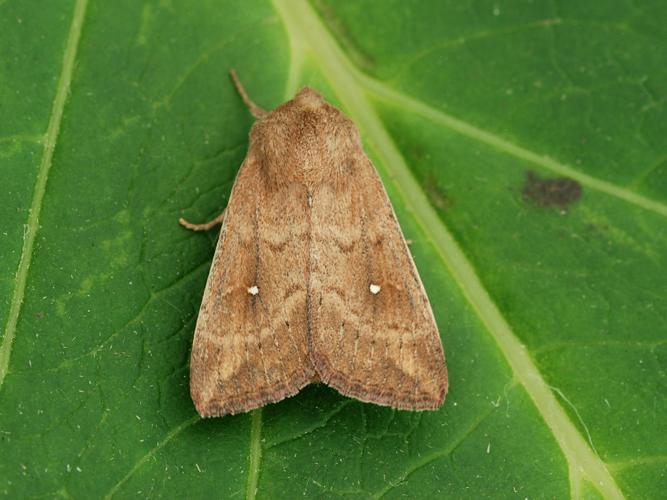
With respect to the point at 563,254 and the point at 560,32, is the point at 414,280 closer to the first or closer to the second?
the point at 563,254

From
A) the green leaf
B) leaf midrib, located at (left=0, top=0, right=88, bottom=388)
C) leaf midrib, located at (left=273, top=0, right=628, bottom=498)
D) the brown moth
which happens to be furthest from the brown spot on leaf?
leaf midrib, located at (left=0, top=0, right=88, bottom=388)

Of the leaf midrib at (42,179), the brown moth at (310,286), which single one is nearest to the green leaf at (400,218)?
the leaf midrib at (42,179)

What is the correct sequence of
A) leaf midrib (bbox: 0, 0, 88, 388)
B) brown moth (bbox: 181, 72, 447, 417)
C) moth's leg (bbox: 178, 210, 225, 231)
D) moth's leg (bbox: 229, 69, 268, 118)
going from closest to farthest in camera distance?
leaf midrib (bbox: 0, 0, 88, 388), brown moth (bbox: 181, 72, 447, 417), moth's leg (bbox: 178, 210, 225, 231), moth's leg (bbox: 229, 69, 268, 118)

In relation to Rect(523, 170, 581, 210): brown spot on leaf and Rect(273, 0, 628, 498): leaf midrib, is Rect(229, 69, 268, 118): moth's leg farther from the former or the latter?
Rect(523, 170, 581, 210): brown spot on leaf

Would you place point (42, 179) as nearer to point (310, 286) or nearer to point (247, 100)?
point (247, 100)

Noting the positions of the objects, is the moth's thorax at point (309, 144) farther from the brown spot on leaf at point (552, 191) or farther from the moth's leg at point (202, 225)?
the brown spot on leaf at point (552, 191)
